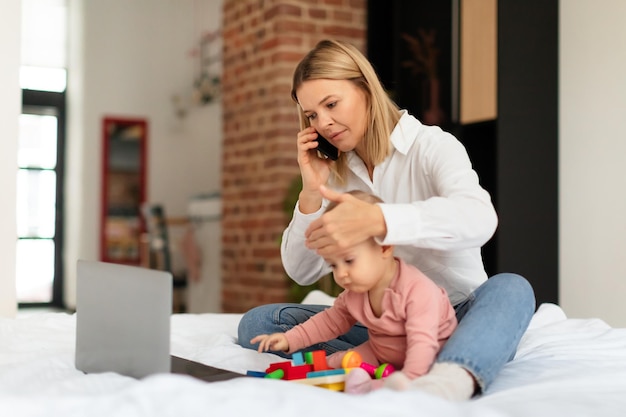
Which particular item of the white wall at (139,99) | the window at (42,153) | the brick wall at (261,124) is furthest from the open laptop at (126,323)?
the window at (42,153)

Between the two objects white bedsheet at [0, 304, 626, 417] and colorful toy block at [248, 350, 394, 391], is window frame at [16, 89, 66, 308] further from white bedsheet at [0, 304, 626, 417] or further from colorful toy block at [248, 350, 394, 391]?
colorful toy block at [248, 350, 394, 391]

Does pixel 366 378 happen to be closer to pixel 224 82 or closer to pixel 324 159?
pixel 324 159

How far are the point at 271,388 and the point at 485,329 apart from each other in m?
0.47

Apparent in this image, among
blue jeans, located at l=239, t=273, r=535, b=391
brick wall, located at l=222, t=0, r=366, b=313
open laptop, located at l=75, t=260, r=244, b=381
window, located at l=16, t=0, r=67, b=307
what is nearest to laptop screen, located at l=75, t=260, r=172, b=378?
open laptop, located at l=75, t=260, r=244, b=381

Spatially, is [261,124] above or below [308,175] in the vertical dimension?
above

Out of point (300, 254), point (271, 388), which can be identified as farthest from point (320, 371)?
point (300, 254)

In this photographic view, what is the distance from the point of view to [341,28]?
467cm

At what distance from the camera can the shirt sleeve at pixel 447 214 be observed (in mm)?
1440

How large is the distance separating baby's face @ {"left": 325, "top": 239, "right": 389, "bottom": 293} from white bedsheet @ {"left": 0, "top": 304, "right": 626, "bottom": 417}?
0.96ft

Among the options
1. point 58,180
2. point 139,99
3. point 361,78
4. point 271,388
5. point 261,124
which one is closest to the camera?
point 271,388

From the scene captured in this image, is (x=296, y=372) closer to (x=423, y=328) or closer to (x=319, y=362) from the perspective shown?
(x=319, y=362)

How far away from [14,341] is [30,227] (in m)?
5.83

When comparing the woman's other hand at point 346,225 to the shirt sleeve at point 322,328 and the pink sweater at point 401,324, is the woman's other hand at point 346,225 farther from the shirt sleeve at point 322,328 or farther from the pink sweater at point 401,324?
the shirt sleeve at point 322,328

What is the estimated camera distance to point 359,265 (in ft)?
4.77
